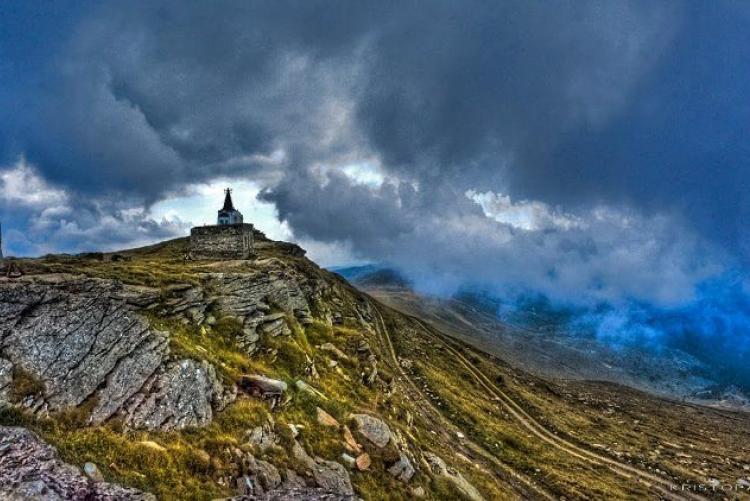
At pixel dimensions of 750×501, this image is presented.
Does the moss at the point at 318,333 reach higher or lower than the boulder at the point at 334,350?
higher

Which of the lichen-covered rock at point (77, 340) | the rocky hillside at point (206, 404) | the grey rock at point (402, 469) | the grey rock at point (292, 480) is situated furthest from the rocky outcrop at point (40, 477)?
the grey rock at point (402, 469)

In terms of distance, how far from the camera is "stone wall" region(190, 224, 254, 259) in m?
58.5

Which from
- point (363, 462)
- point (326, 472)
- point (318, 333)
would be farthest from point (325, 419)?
point (318, 333)

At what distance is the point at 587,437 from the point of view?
86.6 meters

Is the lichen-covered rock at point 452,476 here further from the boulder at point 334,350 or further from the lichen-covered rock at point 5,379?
the lichen-covered rock at point 5,379

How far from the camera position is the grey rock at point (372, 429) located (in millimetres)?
32062

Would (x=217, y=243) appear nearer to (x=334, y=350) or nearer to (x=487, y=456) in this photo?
(x=334, y=350)

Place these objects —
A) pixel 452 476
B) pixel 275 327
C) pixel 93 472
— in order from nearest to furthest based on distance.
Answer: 1. pixel 93 472
2. pixel 452 476
3. pixel 275 327

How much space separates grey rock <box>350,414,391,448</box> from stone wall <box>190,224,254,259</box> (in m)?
32.4

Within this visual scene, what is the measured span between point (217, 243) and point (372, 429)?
35976mm

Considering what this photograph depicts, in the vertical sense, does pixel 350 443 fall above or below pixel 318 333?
below

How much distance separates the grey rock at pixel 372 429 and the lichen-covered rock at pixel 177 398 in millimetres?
10501

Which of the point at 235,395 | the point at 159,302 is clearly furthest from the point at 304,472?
the point at 159,302

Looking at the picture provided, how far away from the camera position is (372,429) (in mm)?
32906
